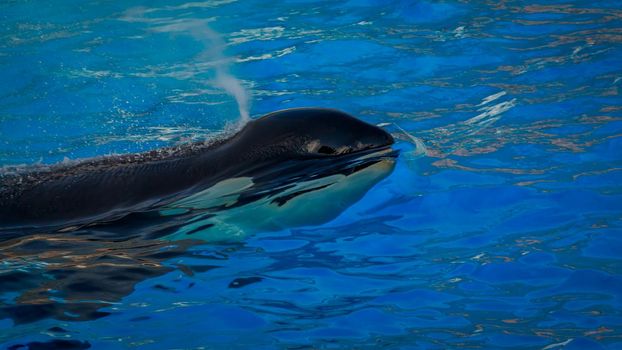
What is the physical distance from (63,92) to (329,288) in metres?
5.16

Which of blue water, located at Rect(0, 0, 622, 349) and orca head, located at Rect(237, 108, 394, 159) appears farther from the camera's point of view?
orca head, located at Rect(237, 108, 394, 159)

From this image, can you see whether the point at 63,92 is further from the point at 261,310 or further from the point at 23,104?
the point at 261,310

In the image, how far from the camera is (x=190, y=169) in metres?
4.85

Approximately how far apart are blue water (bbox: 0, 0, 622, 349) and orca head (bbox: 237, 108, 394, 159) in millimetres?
515

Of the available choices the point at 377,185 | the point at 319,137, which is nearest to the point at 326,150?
the point at 319,137

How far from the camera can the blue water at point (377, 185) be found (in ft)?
13.4

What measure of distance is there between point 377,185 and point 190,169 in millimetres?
1187

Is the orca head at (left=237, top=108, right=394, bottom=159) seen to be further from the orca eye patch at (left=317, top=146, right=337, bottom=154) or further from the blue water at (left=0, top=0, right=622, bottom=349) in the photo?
the blue water at (left=0, top=0, right=622, bottom=349)

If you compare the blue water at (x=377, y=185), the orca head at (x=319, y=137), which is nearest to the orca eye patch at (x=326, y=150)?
the orca head at (x=319, y=137)

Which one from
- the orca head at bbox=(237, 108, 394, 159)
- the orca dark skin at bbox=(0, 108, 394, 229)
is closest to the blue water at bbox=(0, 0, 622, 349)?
the orca dark skin at bbox=(0, 108, 394, 229)

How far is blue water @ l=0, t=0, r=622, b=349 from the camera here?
13.4 feet

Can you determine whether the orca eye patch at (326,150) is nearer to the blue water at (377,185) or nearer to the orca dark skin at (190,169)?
the orca dark skin at (190,169)

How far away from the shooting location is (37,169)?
555cm

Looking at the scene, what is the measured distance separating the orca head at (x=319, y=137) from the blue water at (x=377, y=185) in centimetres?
51
